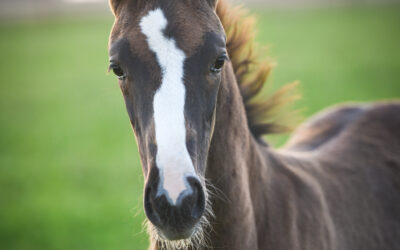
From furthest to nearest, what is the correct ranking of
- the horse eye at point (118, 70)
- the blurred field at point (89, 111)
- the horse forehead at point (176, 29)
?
the blurred field at point (89, 111)
the horse eye at point (118, 70)
the horse forehead at point (176, 29)

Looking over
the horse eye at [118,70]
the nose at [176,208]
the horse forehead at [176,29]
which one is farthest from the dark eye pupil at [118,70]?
the nose at [176,208]

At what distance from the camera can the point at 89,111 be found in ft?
44.4

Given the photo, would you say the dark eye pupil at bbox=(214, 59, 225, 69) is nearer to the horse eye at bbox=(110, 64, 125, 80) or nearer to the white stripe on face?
the white stripe on face

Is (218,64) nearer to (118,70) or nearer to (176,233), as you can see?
(118,70)

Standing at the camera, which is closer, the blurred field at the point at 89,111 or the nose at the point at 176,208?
the nose at the point at 176,208

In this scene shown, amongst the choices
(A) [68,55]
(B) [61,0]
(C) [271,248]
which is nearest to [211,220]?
(C) [271,248]

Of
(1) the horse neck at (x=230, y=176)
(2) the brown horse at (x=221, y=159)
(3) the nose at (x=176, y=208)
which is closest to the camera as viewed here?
(3) the nose at (x=176, y=208)

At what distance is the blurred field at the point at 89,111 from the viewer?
248 inches

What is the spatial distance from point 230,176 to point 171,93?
2.17 ft

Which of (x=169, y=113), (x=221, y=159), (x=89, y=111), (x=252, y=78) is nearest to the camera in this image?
(x=169, y=113)

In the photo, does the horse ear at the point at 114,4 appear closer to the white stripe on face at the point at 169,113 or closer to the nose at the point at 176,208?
the white stripe on face at the point at 169,113

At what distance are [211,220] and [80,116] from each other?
1140cm

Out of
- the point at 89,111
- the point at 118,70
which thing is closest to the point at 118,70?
the point at 118,70

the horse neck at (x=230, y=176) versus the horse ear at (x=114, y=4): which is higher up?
the horse ear at (x=114, y=4)
